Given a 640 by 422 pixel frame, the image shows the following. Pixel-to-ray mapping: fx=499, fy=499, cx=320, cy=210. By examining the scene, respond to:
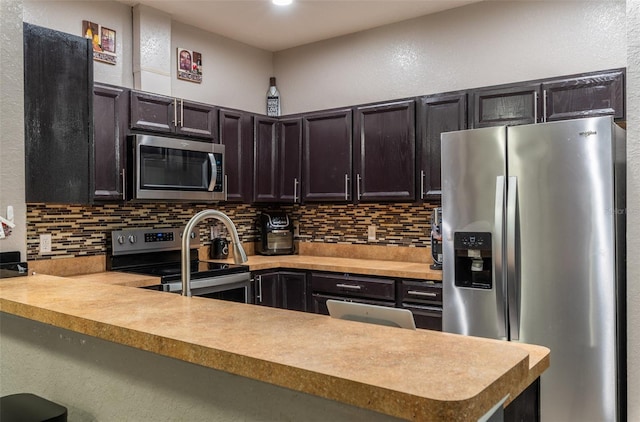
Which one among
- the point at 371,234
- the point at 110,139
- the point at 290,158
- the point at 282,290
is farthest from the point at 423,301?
the point at 110,139

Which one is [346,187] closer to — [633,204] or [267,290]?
[267,290]

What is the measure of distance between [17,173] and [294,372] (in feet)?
7.30

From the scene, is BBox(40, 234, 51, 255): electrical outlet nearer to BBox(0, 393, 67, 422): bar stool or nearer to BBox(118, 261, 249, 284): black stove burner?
BBox(118, 261, 249, 284): black stove burner

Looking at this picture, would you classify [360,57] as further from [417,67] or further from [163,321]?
[163,321]

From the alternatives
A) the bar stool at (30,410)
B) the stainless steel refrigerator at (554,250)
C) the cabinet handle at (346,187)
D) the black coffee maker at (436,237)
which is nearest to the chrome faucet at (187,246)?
the bar stool at (30,410)

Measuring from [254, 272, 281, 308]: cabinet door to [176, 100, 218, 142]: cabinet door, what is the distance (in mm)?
1125

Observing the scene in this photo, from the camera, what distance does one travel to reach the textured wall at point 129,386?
1036 mm

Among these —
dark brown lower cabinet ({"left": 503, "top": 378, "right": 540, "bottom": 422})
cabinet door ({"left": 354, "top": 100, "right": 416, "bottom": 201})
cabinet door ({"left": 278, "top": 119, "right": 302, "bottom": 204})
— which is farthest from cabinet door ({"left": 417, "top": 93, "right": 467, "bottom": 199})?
dark brown lower cabinet ({"left": 503, "top": 378, "right": 540, "bottom": 422})

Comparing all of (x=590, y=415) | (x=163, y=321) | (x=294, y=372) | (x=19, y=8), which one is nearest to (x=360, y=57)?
(x=19, y=8)

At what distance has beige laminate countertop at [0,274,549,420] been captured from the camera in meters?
0.78

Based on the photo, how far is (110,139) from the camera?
125 inches

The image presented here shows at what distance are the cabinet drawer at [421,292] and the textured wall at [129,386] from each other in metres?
2.14

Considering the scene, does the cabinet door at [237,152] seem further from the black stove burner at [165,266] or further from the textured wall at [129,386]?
the textured wall at [129,386]

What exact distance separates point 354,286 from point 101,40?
2.45 metres
